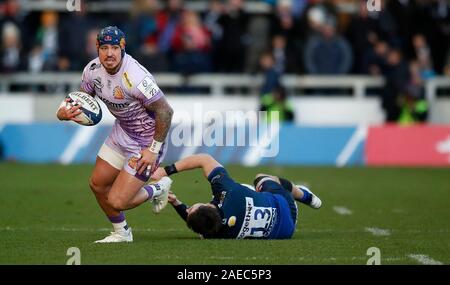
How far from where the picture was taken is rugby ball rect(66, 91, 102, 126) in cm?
1120

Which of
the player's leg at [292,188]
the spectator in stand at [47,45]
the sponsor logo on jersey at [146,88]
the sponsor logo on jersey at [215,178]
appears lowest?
the spectator in stand at [47,45]

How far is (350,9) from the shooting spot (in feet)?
84.1

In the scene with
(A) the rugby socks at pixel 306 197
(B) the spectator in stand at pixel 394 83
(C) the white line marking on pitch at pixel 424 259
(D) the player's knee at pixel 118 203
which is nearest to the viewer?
(C) the white line marking on pitch at pixel 424 259

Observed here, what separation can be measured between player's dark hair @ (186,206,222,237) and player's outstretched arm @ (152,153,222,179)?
2.23 feet

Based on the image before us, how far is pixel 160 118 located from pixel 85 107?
763mm

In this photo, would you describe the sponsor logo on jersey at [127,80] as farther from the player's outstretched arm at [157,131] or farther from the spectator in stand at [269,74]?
the spectator in stand at [269,74]

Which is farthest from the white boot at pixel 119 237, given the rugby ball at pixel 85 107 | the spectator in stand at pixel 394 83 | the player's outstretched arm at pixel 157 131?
the spectator in stand at pixel 394 83

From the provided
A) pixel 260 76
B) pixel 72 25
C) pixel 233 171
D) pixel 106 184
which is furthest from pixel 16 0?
pixel 106 184

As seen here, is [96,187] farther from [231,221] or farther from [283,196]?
[283,196]

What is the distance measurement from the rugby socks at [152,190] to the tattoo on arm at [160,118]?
57 centimetres

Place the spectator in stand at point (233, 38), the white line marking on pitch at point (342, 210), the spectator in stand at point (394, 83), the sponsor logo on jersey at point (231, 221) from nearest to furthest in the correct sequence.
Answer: the sponsor logo on jersey at point (231, 221) → the white line marking on pitch at point (342, 210) → the spectator in stand at point (394, 83) → the spectator in stand at point (233, 38)

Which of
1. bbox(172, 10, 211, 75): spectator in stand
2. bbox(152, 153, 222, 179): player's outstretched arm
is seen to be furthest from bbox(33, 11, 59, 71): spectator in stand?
bbox(152, 153, 222, 179): player's outstretched arm

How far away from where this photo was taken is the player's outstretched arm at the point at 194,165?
1145 cm

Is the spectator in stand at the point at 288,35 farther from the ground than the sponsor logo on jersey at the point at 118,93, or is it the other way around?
the sponsor logo on jersey at the point at 118,93
